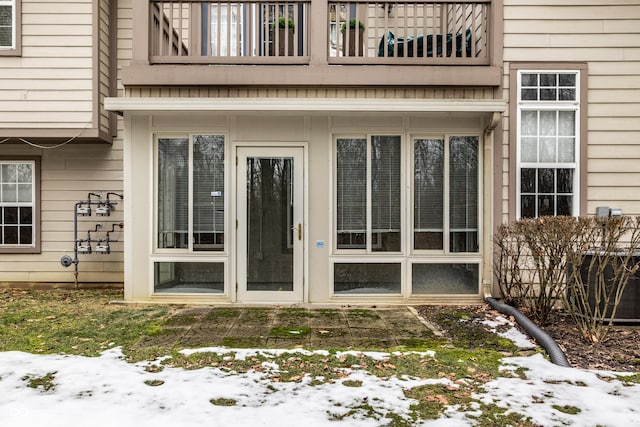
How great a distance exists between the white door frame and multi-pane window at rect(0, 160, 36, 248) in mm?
4101

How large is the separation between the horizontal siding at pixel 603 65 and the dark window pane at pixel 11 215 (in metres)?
8.38

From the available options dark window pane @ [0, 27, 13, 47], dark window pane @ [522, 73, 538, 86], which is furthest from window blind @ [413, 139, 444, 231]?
dark window pane @ [0, 27, 13, 47]

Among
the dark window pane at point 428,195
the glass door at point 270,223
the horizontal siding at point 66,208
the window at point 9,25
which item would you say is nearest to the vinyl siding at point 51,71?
the window at point 9,25

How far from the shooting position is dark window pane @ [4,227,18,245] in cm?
758

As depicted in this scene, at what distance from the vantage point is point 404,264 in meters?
6.14

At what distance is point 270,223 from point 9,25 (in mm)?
5399

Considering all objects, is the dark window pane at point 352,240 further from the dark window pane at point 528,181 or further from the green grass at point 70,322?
the green grass at point 70,322

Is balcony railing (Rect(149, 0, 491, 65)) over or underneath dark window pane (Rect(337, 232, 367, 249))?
over

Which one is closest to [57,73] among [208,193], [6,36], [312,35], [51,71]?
[51,71]

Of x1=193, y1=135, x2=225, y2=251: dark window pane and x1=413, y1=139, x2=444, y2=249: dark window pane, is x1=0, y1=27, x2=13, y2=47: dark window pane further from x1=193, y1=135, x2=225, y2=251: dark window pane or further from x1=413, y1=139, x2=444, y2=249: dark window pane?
x1=413, y1=139, x2=444, y2=249: dark window pane

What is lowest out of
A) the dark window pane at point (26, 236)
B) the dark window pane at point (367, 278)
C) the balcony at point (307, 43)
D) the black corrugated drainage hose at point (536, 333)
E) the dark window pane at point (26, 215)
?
the black corrugated drainage hose at point (536, 333)

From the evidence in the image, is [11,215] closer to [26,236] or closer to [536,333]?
[26,236]

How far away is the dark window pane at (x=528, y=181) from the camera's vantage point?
241 inches

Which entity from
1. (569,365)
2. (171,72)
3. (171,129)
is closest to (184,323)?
(171,129)
